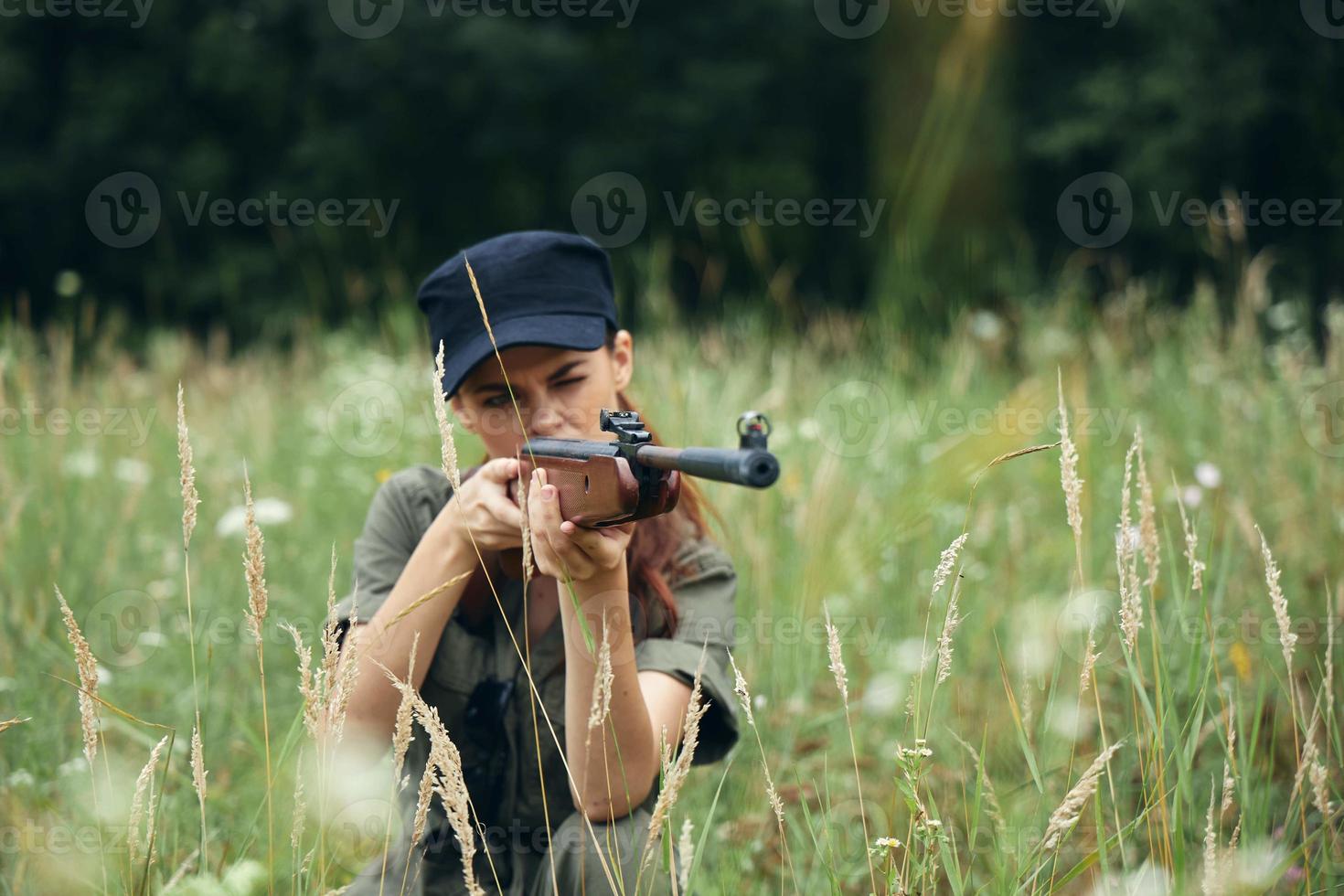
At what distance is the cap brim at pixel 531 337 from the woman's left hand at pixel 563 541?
0.33m

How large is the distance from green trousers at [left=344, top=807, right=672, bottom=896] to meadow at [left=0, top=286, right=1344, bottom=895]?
107mm

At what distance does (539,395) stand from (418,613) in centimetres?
39

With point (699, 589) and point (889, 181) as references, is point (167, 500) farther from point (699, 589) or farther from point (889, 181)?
point (889, 181)

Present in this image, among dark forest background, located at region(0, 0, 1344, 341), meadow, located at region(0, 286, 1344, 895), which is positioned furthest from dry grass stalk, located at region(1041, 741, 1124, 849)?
dark forest background, located at region(0, 0, 1344, 341)

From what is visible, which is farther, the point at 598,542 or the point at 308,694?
the point at 598,542

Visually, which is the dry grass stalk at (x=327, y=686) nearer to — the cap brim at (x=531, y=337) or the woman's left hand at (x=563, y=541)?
the woman's left hand at (x=563, y=541)

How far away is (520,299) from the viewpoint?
5.38 feet

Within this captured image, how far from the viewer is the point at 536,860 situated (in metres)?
1.65

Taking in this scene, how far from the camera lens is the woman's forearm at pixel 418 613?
1.52 metres

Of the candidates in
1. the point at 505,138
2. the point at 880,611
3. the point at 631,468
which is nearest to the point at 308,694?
the point at 631,468

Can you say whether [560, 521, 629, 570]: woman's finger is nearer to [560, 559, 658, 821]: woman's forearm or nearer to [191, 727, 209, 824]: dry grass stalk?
[560, 559, 658, 821]: woman's forearm

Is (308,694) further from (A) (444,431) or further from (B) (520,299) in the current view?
(B) (520,299)

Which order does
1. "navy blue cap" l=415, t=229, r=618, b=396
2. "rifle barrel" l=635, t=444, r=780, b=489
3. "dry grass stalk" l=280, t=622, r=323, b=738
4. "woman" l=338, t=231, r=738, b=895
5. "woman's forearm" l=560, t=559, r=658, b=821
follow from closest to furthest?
"rifle barrel" l=635, t=444, r=780, b=489
"dry grass stalk" l=280, t=622, r=323, b=738
"woman's forearm" l=560, t=559, r=658, b=821
"woman" l=338, t=231, r=738, b=895
"navy blue cap" l=415, t=229, r=618, b=396

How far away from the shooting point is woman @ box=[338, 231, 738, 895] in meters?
1.47
